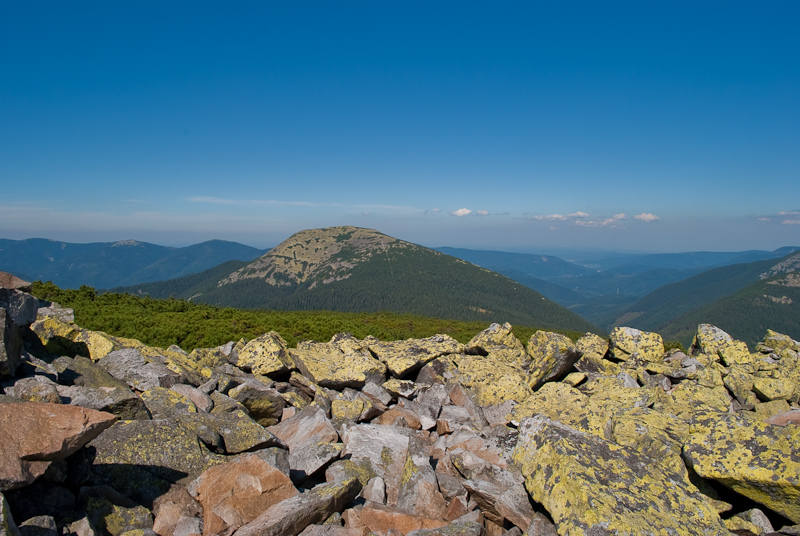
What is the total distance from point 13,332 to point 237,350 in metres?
7.57

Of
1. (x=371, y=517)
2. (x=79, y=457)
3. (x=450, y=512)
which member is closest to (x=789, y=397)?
(x=450, y=512)

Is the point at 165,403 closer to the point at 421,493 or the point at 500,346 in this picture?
the point at 421,493

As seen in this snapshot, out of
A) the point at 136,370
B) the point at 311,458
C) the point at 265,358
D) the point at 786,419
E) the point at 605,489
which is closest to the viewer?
the point at 605,489

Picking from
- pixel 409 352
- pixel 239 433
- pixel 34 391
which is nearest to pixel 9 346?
pixel 34 391

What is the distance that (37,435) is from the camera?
520 centimetres

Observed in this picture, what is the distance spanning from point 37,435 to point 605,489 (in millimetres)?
7980

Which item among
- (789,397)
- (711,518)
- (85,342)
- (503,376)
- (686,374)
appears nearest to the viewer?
(711,518)

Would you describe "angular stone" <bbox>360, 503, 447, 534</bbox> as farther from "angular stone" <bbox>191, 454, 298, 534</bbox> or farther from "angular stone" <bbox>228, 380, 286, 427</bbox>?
"angular stone" <bbox>228, 380, 286, 427</bbox>

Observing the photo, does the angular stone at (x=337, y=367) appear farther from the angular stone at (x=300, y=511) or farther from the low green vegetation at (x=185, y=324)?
the angular stone at (x=300, y=511)

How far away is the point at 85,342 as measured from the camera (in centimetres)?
1158

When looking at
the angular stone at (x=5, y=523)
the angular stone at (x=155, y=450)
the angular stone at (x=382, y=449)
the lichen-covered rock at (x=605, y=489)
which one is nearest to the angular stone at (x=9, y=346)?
the angular stone at (x=155, y=450)

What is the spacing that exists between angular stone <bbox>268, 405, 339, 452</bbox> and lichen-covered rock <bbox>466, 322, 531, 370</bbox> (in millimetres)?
9155

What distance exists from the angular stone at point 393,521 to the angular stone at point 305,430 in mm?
2826

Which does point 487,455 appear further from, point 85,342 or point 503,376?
point 85,342
